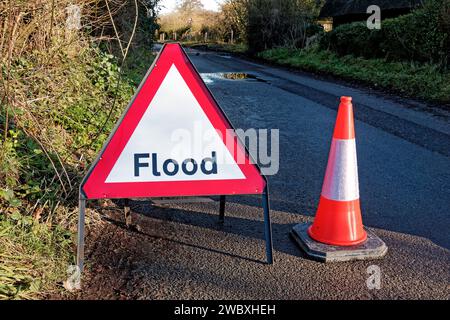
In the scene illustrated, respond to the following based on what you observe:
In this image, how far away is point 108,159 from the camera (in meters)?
3.00

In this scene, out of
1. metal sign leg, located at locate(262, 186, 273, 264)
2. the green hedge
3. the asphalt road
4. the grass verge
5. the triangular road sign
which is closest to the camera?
the asphalt road

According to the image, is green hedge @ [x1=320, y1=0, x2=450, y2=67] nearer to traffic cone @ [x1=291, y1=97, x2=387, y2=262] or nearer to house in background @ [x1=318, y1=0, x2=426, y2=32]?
house in background @ [x1=318, y1=0, x2=426, y2=32]

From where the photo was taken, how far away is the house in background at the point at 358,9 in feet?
75.0

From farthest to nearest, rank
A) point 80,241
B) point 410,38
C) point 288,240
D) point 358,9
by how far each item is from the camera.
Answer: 1. point 358,9
2. point 410,38
3. point 288,240
4. point 80,241

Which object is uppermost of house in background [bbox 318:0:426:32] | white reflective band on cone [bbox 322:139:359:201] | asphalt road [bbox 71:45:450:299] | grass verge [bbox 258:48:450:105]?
house in background [bbox 318:0:426:32]

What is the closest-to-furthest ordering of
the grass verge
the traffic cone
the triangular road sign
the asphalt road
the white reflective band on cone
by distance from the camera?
the asphalt road
the triangular road sign
the traffic cone
the white reflective band on cone
the grass verge

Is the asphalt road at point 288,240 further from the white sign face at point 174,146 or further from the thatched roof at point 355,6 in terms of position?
the thatched roof at point 355,6

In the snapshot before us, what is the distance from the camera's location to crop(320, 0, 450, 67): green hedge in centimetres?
1312

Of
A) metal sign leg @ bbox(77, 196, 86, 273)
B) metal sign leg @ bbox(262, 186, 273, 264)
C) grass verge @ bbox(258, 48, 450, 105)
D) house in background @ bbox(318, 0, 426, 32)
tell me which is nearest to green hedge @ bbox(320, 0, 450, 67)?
grass verge @ bbox(258, 48, 450, 105)

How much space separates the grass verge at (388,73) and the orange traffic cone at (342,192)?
7.81 meters

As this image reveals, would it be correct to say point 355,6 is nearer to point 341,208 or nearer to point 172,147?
point 341,208

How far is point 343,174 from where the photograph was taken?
3500 mm

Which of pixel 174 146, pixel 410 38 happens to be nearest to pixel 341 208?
pixel 174 146

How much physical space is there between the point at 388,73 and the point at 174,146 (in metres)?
12.7
